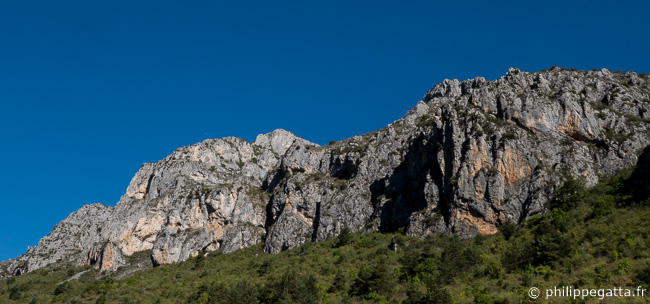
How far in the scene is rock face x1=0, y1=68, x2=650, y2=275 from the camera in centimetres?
7044

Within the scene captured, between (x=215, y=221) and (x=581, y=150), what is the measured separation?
82.3 m

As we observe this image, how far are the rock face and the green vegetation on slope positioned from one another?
694 centimetres

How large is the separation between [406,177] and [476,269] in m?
51.9

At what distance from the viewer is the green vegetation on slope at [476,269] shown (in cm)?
3055

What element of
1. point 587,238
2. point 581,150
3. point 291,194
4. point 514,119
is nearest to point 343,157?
point 291,194

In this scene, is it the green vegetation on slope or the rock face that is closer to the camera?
the green vegetation on slope

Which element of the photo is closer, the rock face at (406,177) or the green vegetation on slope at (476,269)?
the green vegetation on slope at (476,269)

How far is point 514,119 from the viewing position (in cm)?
7781

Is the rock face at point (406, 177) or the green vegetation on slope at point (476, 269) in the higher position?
the rock face at point (406, 177)

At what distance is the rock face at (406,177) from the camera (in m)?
70.4

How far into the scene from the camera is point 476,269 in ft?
129

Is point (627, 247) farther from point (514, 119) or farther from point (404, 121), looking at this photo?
point (404, 121)

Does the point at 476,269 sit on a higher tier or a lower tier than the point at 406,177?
lower

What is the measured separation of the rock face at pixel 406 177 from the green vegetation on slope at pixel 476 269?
6.94m
